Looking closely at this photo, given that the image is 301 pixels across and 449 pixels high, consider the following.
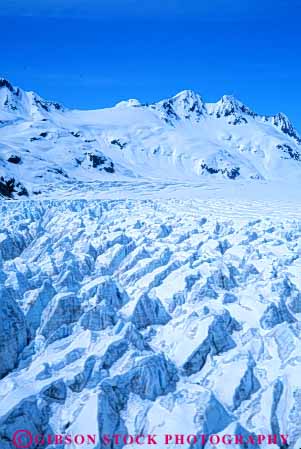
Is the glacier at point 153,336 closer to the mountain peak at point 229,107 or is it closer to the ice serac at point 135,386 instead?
the ice serac at point 135,386

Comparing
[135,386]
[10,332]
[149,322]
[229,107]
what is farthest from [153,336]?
[229,107]

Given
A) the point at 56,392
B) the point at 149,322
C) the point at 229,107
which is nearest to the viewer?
the point at 56,392

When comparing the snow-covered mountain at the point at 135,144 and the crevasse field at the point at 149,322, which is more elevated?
the snow-covered mountain at the point at 135,144

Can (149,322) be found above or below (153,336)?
above

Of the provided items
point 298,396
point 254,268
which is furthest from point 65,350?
point 254,268

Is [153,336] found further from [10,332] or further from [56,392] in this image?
[10,332]

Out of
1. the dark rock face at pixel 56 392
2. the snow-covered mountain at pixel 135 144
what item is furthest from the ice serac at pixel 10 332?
the snow-covered mountain at pixel 135 144

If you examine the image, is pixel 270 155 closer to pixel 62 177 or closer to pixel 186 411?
pixel 62 177
